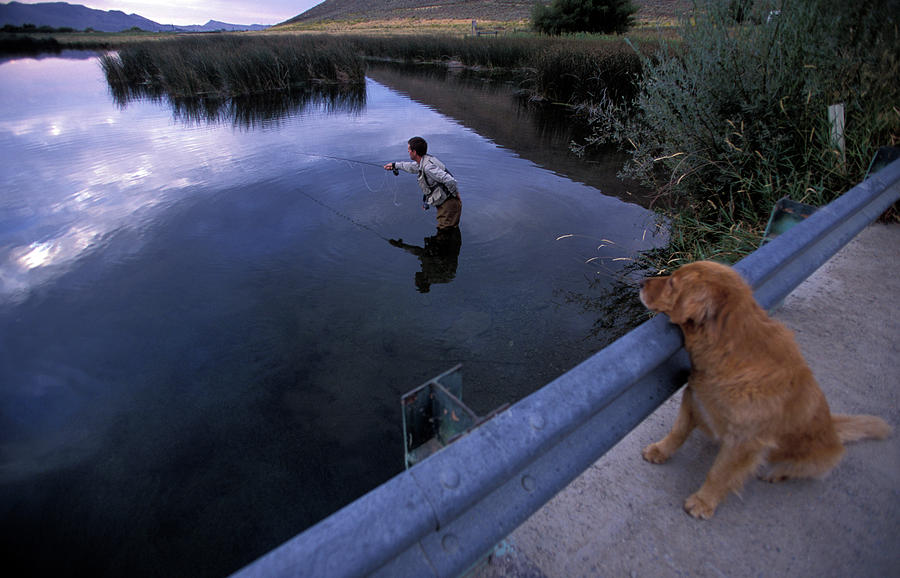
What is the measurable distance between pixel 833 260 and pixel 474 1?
365 feet

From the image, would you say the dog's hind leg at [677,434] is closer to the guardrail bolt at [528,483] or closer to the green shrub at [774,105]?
the guardrail bolt at [528,483]

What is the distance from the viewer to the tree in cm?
3372

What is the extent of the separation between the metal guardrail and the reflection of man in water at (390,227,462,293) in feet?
17.4

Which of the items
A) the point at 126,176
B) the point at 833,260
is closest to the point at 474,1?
the point at 126,176

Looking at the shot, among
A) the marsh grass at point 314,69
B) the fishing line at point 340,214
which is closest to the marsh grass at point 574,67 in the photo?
the marsh grass at point 314,69

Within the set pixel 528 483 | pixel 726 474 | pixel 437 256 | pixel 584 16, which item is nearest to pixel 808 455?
pixel 726 474

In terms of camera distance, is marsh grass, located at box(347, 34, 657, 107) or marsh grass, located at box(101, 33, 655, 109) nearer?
marsh grass, located at box(347, 34, 657, 107)

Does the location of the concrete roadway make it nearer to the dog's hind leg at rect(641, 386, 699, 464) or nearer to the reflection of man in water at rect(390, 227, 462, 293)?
the dog's hind leg at rect(641, 386, 699, 464)

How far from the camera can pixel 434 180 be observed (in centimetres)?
766

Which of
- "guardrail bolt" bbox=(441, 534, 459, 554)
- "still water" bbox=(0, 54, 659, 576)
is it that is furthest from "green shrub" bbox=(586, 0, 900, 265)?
"guardrail bolt" bbox=(441, 534, 459, 554)

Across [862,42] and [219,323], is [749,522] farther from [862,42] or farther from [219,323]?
[862,42]

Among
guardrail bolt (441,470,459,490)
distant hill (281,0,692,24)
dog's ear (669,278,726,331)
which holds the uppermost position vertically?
distant hill (281,0,692,24)

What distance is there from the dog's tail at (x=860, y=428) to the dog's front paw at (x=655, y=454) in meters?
0.75

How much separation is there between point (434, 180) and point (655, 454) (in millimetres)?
6359
